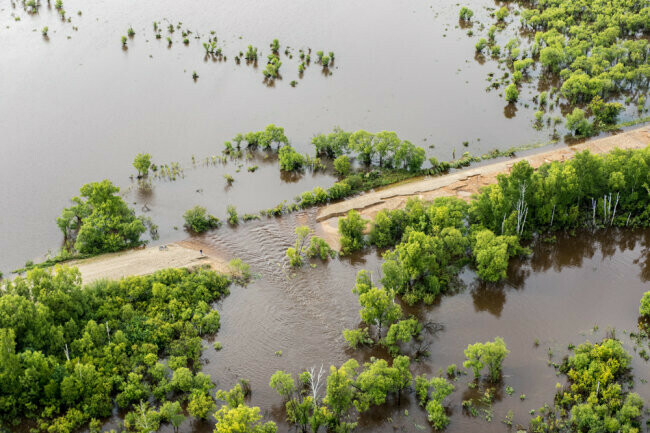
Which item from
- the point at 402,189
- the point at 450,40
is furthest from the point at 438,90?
the point at 402,189

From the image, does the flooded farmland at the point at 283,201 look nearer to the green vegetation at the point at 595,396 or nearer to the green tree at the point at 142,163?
the green vegetation at the point at 595,396

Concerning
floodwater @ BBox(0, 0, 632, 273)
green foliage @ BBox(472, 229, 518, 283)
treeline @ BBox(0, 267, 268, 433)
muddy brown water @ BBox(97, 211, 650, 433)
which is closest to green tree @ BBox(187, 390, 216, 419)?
treeline @ BBox(0, 267, 268, 433)

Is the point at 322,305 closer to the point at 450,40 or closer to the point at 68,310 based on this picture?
the point at 68,310

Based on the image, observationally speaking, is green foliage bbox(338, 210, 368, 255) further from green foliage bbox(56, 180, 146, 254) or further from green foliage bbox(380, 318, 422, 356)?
green foliage bbox(56, 180, 146, 254)

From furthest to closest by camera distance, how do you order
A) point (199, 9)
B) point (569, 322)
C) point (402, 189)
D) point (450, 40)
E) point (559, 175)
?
point (199, 9)
point (450, 40)
point (402, 189)
point (559, 175)
point (569, 322)

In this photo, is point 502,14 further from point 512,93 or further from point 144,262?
point 144,262
